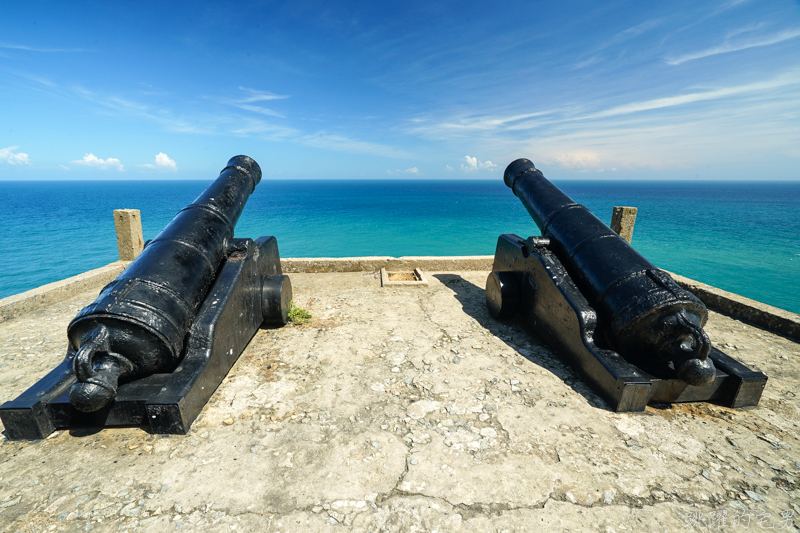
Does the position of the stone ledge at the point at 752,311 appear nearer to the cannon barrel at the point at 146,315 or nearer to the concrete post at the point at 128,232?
the cannon barrel at the point at 146,315

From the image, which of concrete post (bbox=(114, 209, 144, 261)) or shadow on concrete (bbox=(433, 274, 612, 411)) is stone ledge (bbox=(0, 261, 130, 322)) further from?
shadow on concrete (bbox=(433, 274, 612, 411))

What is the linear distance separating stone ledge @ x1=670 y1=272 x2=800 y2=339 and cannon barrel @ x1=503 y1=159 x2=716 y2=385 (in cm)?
245

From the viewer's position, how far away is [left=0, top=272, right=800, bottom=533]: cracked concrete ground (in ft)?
6.41

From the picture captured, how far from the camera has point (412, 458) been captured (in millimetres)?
2346

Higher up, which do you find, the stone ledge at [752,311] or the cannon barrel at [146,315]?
the cannon barrel at [146,315]

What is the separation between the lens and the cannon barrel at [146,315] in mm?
2322

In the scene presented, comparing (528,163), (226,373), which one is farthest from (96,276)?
(528,163)

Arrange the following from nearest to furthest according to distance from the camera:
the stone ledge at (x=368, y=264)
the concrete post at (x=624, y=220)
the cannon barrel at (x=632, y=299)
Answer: the cannon barrel at (x=632, y=299)
the stone ledge at (x=368, y=264)
the concrete post at (x=624, y=220)

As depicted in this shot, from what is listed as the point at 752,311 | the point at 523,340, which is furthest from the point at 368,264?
the point at 752,311

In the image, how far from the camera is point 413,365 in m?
3.53

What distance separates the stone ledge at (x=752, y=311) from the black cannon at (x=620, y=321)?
2.14 metres

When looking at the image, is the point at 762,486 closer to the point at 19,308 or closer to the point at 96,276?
the point at 19,308

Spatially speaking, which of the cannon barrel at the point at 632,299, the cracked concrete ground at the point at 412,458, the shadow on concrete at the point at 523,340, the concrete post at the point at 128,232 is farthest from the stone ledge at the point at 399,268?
the cannon barrel at the point at 632,299

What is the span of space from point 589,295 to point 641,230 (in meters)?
41.6
